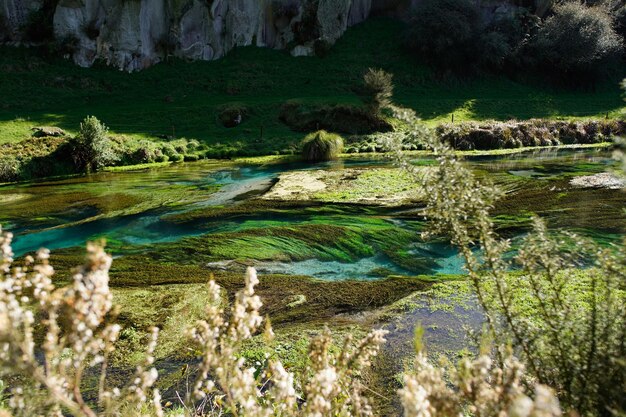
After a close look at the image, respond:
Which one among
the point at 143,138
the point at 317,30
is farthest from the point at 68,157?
the point at 317,30

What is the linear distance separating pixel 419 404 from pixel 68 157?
2472cm

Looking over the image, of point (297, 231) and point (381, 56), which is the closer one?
point (297, 231)

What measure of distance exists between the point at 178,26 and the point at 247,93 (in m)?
10.4

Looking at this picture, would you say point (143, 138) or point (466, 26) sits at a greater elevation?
point (466, 26)

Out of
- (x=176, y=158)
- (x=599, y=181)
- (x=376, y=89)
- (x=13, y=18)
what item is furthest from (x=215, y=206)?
(x=13, y=18)

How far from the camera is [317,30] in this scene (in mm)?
48125

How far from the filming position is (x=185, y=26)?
43.3 m

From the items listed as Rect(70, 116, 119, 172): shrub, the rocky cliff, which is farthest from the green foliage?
the rocky cliff

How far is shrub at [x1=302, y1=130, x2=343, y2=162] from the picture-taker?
26078 millimetres

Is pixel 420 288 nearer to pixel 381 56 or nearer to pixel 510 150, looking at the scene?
pixel 510 150

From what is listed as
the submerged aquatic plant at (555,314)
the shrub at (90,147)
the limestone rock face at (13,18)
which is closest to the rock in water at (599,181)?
the submerged aquatic plant at (555,314)

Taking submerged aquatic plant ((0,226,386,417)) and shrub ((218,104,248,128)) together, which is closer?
submerged aquatic plant ((0,226,386,417))

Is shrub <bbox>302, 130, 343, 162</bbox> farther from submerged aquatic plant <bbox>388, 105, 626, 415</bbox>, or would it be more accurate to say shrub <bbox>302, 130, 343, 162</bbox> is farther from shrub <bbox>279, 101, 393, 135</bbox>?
submerged aquatic plant <bbox>388, 105, 626, 415</bbox>

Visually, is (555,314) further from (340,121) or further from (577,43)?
(577,43)
